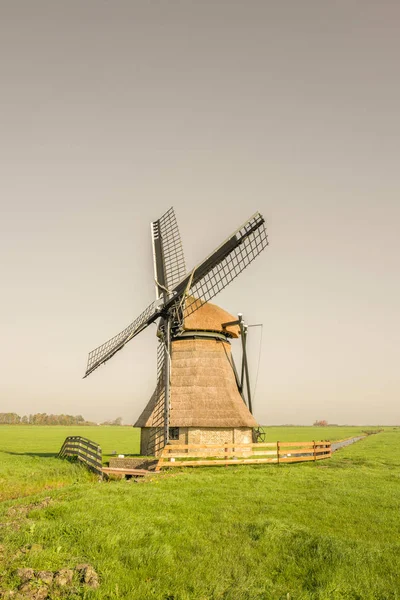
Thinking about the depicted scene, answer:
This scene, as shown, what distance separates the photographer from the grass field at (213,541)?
705 cm

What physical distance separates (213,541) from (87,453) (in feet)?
→ 53.0

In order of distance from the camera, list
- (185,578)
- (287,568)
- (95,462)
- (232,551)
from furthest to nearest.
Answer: (95,462), (232,551), (287,568), (185,578)

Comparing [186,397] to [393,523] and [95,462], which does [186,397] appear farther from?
[393,523]

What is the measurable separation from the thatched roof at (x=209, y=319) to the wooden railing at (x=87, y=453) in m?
8.78

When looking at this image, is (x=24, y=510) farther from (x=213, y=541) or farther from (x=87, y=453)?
(x=87, y=453)

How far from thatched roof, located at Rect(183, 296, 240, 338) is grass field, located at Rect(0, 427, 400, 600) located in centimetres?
1360

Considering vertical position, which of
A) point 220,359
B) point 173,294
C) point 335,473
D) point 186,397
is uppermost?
point 173,294

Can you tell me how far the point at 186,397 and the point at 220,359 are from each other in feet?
11.2

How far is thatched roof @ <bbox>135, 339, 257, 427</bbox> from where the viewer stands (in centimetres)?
2483

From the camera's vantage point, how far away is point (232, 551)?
28.1 ft

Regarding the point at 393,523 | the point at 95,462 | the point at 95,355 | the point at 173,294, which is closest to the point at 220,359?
the point at 173,294

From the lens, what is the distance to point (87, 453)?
2364cm

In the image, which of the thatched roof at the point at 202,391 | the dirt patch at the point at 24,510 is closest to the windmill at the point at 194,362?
the thatched roof at the point at 202,391

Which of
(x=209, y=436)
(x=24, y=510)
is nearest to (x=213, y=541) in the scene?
(x=24, y=510)
